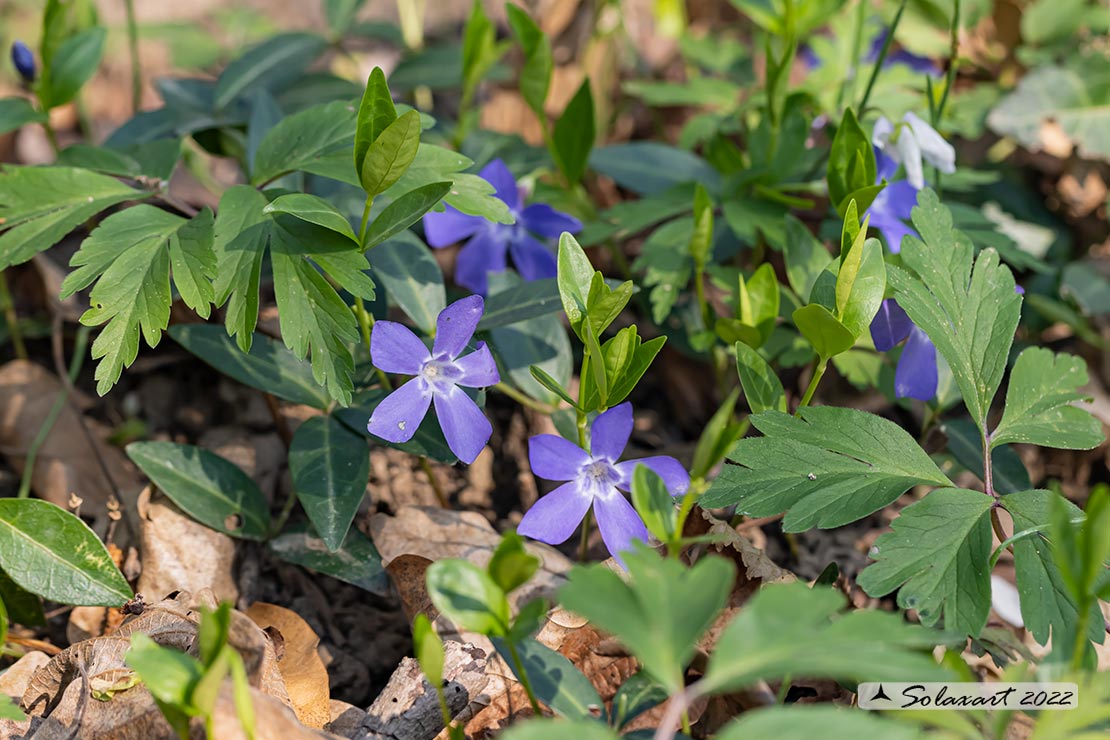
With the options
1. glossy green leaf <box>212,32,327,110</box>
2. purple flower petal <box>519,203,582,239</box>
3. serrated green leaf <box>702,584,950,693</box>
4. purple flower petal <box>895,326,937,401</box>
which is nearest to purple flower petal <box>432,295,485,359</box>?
purple flower petal <box>519,203,582,239</box>

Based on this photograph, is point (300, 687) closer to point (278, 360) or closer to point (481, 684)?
point (481, 684)

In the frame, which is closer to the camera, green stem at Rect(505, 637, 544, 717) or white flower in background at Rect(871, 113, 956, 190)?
green stem at Rect(505, 637, 544, 717)

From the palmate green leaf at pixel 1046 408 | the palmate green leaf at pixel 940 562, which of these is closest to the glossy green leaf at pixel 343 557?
the palmate green leaf at pixel 940 562

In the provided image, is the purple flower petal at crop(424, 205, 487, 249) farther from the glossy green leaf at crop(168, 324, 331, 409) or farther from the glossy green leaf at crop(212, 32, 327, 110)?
the glossy green leaf at crop(212, 32, 327, 110)

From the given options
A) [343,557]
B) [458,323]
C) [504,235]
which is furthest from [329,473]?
[504,235]

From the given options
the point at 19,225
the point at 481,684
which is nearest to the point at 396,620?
the point at 481,684

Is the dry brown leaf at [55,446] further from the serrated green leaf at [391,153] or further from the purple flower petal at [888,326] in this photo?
the purple flower petal at [888,326]
